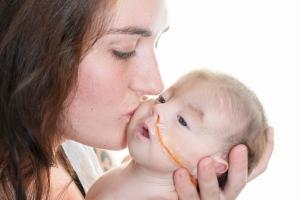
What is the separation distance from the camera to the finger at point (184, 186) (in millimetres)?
1036

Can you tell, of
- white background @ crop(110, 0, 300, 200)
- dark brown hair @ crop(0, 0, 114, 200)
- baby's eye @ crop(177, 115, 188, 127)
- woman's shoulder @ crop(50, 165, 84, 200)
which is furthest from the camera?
white background @ crop(110, 0, 300, 200)

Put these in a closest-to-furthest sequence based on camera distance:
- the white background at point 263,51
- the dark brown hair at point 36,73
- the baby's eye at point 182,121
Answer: the dark brown hair at point 36,73, the baby's eye at point 182,121, the white background at point 263,51

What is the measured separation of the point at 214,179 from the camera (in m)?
1.05

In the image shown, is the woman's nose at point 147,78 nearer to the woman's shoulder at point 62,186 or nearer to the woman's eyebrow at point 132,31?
the woman's eyebrow at point 132,31

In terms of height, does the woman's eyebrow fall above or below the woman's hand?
above

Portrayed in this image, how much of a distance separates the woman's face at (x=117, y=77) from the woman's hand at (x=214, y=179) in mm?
165

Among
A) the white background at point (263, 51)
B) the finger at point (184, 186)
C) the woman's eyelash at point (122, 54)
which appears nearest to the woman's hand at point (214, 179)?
the finger at point (184, 186)

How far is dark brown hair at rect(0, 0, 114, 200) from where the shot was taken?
92 cm

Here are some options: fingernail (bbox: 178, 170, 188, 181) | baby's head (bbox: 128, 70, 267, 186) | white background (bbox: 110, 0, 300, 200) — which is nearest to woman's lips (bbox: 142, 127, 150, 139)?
baby's head (bbox: 128, 70, 267, 186)

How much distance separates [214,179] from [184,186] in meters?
0.07

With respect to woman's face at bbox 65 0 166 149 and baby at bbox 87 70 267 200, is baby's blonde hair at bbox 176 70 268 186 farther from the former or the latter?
woman's face at bbox 65 0 166 149

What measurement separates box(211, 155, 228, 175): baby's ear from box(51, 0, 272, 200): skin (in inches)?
0.7

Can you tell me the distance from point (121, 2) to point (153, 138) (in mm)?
286

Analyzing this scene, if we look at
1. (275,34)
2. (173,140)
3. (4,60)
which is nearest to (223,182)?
(173,140)
